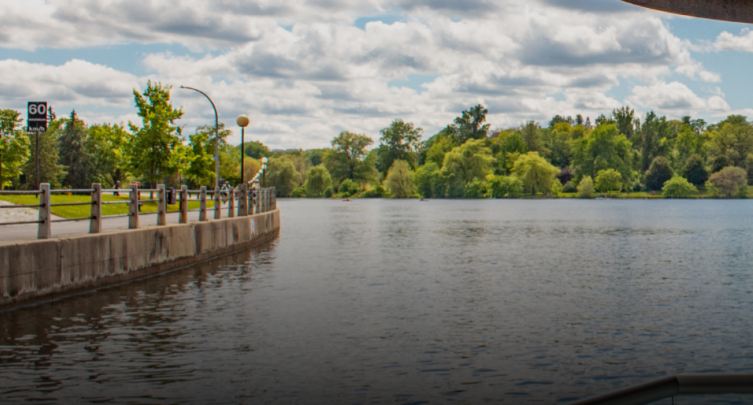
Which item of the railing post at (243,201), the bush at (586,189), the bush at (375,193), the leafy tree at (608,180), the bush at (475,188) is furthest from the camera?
the bush at (375,193)

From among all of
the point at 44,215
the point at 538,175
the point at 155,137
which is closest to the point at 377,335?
the point at 44,215

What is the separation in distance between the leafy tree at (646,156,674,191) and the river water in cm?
15265

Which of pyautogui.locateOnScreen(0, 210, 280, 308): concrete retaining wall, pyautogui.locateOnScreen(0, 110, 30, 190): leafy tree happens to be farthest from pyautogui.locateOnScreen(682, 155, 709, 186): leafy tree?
pyautogui.locateOnScreen(0, 210, 280, 308): concrete retaining wall

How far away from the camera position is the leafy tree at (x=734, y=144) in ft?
527

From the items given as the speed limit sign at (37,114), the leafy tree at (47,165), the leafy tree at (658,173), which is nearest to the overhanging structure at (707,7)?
the speed limit sign at (37,114)

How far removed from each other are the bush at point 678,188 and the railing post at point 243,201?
146123 mm

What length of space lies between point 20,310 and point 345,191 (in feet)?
501

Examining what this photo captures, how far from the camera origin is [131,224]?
17.7 meters

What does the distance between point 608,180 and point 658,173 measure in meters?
13.8

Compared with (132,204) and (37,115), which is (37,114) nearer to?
(37,115)

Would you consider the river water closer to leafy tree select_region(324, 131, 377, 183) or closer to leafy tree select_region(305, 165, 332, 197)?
leafy tree select_region(305, 165, 332, 197)

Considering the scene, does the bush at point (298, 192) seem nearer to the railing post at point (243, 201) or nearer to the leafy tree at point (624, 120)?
the leafy tree at point (624, 120)

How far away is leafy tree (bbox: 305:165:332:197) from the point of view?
509ft

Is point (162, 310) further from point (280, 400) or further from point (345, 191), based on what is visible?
point (345, 191)
